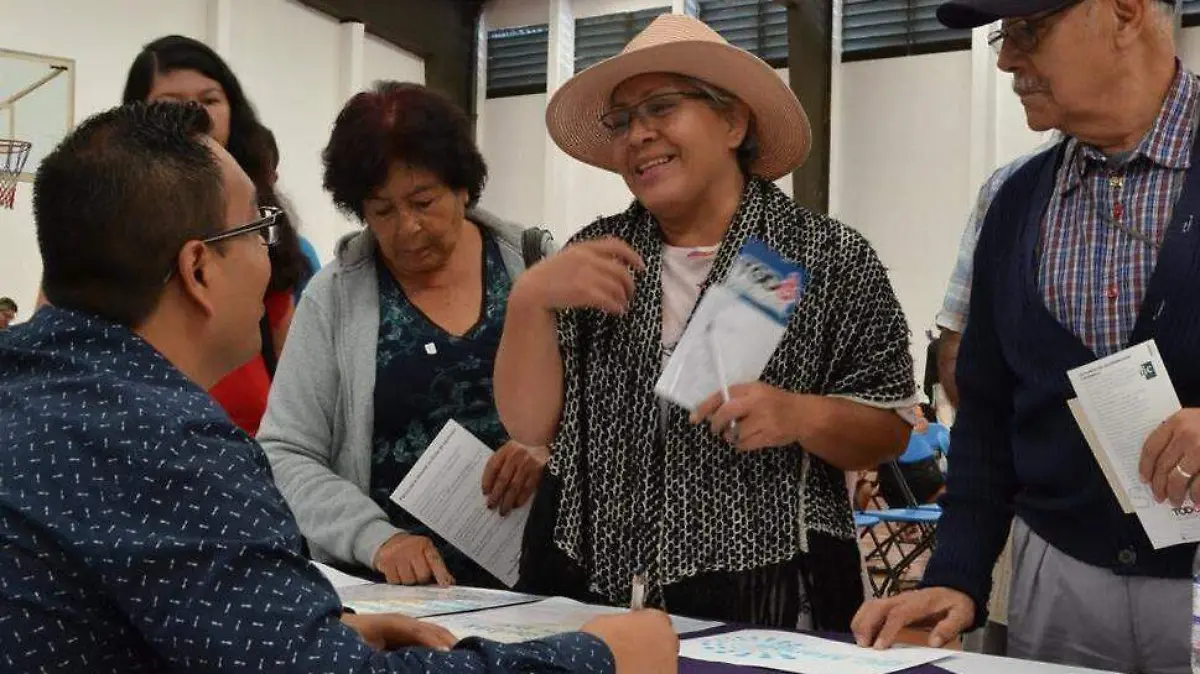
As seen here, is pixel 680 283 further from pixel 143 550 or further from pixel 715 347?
pixel 143 550

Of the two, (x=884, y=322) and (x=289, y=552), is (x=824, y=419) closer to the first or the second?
(x=884, y=322)

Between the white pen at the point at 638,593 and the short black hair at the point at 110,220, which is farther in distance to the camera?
the white pen at the point at 638,593

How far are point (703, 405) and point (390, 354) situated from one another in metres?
0.68

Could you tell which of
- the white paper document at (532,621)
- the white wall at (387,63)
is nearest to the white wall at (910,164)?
the white wall at (387,63)

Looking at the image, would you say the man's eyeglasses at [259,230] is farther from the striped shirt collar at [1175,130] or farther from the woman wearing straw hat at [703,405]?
the striped shirt collar at [1175,130]

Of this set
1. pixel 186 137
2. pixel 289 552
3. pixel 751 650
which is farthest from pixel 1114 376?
pixel 186 137

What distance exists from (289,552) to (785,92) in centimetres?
116

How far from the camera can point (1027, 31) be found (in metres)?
1.56

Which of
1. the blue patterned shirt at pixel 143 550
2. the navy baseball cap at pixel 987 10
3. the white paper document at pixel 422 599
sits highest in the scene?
the navy baseball cap at pixel 987 10

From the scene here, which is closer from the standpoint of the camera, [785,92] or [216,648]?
[216,648]

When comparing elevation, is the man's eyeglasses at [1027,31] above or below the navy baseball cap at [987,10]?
below

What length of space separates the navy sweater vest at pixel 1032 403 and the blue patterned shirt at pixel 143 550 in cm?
90

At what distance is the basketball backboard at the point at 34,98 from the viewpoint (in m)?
6.94

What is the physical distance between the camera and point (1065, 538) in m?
1.57
